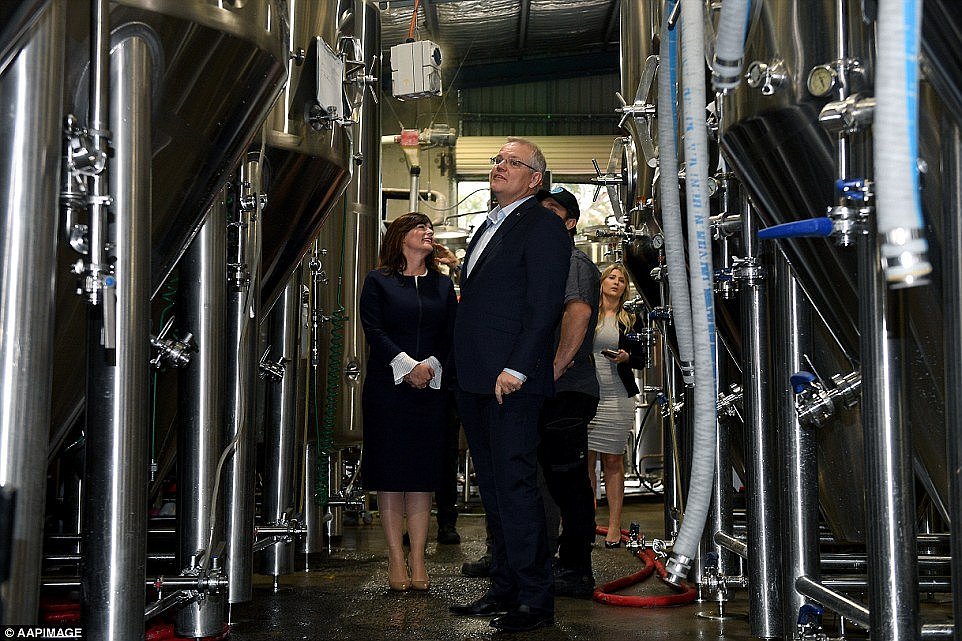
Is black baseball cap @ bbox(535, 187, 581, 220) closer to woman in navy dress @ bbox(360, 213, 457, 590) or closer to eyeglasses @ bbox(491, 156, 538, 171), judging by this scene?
woman in navy dress @ bbox(360, 213, 457, 590)

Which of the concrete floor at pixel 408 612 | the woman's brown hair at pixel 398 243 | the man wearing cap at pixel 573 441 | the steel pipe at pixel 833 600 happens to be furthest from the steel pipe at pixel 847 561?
the woman's brown hair at pixel 398 243

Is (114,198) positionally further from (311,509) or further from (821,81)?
(311,509)

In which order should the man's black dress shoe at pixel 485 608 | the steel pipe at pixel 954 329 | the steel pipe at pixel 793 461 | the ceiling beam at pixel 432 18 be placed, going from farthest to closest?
the ceiling beam at pixel 432 18 < the man's black dress shoe at pixel 485 608 < the steel pipe at pixel 793 461 < the steel pipe at pixel 954 329

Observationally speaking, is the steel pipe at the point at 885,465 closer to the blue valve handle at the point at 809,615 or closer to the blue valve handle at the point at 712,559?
the blue valve handle at the point at 809,615

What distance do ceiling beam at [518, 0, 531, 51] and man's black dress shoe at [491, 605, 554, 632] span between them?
26.8ft

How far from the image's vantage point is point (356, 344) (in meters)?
5.04

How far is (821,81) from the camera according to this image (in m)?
1.74

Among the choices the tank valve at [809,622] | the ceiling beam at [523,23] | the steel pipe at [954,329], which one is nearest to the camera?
the steel pipe at [954,329]

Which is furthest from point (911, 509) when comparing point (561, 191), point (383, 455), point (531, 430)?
point (561, 191)

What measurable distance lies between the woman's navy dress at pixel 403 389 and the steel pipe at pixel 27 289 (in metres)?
2.23

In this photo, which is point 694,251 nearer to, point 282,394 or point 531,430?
point 531,430

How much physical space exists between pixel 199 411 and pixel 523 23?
29.1ft

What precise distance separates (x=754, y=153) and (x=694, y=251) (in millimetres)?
1011

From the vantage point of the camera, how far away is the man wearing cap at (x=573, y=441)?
3.73 m
